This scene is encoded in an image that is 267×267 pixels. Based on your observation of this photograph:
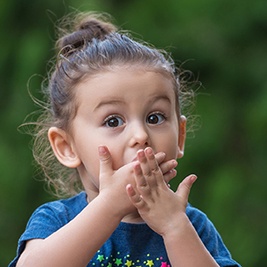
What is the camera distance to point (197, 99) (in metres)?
5.50

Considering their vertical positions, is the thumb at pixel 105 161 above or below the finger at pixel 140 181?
above

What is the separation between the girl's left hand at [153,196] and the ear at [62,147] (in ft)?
1.49

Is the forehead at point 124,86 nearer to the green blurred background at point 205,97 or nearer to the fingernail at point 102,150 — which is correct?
the fingernail at point 102,150

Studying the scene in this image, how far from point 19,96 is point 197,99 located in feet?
3.75

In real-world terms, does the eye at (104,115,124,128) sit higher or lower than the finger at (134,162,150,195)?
higher

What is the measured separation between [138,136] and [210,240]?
58 cm

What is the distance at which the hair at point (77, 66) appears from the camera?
123 inches

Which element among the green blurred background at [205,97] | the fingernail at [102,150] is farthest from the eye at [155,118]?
the green blurred background at [205,97]

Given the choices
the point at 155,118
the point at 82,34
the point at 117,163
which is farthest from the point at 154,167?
the point at 82,34

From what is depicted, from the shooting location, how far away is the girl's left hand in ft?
9.06

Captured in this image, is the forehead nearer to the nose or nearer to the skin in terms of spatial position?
the skin

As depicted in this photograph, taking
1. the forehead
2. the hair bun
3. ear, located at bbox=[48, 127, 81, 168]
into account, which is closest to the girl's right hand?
the forehead

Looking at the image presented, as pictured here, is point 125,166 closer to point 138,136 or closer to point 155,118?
point 138,136

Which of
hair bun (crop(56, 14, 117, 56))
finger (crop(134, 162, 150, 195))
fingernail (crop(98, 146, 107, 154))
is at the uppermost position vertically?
hair bun (crop(56, 14, 117, 56))
